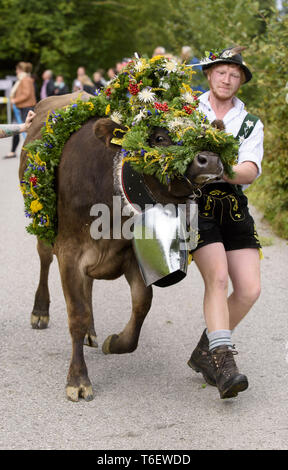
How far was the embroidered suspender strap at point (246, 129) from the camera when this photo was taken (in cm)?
453

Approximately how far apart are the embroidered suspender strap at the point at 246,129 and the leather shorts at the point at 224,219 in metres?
0.28

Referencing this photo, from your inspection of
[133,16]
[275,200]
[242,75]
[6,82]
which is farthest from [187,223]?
[133,16]

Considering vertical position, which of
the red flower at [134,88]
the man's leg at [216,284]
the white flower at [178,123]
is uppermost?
the red flower at [134,88]

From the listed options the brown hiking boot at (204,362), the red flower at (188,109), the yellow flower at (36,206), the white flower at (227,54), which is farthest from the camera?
the yellow flower at (36,206)

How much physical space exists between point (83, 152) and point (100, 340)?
1.65 meters

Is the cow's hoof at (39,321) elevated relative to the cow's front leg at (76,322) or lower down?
lower down

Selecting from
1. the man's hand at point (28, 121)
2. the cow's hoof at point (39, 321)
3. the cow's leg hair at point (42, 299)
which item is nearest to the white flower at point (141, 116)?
the man's hand at point (28, 121)

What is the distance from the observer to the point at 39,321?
611 centimetres

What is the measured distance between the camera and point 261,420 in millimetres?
4297

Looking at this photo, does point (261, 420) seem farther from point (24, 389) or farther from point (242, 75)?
point (242, 75)

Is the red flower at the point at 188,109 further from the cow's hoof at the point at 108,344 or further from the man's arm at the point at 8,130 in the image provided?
the man's arm at the point at 8,130

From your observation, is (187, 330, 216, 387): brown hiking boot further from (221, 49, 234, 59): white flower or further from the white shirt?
(221, 49, 234, 59): white flower

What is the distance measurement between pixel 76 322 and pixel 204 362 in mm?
845

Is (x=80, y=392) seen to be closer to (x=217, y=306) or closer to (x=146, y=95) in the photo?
(x=217, y=306)
